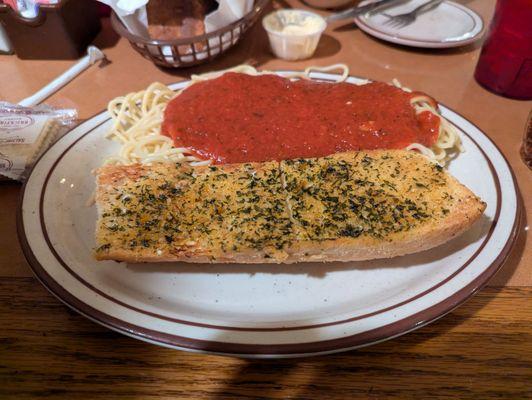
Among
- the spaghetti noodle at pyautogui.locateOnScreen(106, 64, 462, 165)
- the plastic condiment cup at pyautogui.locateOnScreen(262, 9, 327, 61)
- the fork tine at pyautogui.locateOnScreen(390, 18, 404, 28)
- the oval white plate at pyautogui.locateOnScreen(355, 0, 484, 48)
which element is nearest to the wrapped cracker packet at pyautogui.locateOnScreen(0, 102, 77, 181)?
the spaghetti noodle at pyautogui.locateOnScreen(106, 64, 462, 165)

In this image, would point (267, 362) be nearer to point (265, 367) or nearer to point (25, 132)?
point (265, 367)

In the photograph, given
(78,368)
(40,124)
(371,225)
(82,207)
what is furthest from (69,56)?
(371,225)

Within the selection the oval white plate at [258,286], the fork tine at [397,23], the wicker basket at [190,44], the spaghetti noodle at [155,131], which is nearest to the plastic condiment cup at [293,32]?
the wicker basket at [190,44]

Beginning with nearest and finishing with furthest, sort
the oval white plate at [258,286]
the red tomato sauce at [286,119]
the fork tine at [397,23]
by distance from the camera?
1. the oval white plate at [258,286]
2. the red tomato sauce at [286,119]
3. the fork tine at [397,23]

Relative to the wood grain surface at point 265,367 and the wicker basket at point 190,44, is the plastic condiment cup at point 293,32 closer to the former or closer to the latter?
the wicker basket at point 190,44

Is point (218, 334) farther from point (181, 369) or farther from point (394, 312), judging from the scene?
point (394, 312)

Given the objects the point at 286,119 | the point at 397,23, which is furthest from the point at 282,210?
the point at 397,23

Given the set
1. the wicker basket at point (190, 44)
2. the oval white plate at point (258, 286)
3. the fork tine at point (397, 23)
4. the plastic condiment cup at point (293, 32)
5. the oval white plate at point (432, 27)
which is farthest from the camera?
the fork tine at point (397, 23)

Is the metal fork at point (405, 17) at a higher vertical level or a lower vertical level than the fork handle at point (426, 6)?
lower
